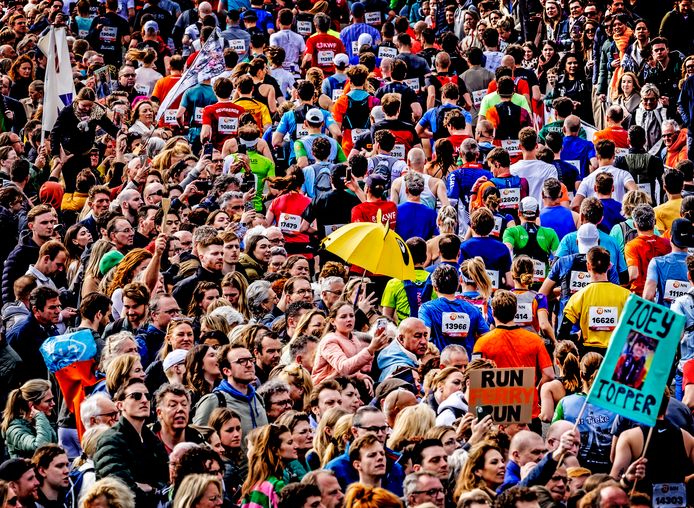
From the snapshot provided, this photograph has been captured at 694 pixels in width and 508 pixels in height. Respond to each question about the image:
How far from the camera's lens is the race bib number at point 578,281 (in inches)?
555

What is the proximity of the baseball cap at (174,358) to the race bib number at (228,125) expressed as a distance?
6.68 m

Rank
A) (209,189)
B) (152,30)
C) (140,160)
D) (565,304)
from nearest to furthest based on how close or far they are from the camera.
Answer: (565,304)
(209,189)
(140,160)
(152,30)

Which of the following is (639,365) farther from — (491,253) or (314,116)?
(314,116)

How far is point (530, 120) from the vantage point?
61.9 feet

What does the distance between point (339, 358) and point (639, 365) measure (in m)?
3.02

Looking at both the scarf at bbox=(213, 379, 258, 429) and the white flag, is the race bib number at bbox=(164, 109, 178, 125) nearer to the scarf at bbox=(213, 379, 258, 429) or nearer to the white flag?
the white flag

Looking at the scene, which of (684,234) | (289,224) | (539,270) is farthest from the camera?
(289,224)

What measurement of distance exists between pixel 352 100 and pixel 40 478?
9.64 metres

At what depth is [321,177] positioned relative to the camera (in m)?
16.9

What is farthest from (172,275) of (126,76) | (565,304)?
(126,76)

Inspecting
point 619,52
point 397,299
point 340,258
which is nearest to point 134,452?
point 397,299

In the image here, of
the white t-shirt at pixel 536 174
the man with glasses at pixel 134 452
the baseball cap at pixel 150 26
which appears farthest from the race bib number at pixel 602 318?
the baseball cap at pixel 150 26

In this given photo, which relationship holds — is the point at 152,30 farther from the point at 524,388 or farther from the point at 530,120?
the point at 524,388

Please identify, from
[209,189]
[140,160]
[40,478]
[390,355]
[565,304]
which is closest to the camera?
[40,478]
